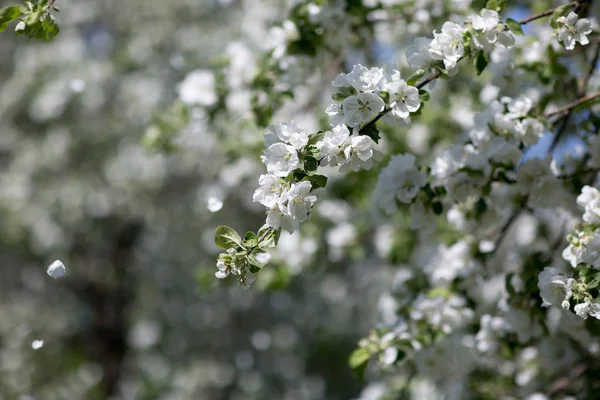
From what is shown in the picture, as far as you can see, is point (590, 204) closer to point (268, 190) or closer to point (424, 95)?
point (424, 95)

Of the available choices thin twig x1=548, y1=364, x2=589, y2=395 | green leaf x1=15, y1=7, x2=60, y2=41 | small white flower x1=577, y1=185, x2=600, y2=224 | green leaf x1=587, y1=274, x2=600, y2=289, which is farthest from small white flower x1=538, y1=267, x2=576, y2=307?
green leaf x1=15, y1=7, x2=60, y2=41

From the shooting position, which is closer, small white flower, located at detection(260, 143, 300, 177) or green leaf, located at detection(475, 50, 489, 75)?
small white flower, located at detection(260, 143, 300, 177)

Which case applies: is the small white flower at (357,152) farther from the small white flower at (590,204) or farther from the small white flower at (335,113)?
the small white flower at (590,204)

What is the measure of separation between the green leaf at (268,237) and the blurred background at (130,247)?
11.8 ft

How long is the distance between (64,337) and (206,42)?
3410 mm

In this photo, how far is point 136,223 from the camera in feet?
20.8

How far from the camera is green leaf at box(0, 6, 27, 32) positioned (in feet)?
4.18

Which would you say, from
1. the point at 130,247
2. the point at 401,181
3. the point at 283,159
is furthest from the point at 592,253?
the point at 130,247

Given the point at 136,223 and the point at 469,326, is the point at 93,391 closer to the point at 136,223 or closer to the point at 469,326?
the point at 136,223

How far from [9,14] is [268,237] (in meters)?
0.71

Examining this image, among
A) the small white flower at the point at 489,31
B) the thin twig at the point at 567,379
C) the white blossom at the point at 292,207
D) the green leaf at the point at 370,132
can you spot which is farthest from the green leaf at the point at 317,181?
the thin twig at the point at 567,379

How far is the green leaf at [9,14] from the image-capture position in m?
1.27

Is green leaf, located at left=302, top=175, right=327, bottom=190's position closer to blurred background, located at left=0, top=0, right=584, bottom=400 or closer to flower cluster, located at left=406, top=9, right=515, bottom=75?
flower cluster, located at left=406, top=9, right=515, bottom=75

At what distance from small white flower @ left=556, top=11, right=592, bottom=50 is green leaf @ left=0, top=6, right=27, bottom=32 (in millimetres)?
1172
